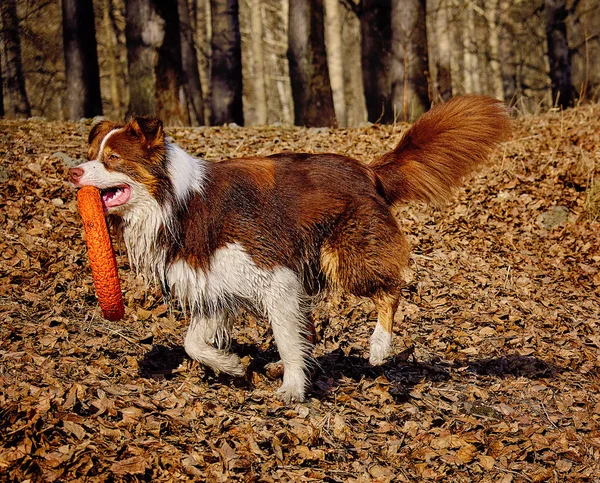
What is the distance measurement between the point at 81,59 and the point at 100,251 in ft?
33.2

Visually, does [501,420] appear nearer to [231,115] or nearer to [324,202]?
[324,202]

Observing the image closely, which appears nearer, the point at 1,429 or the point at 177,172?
the point at 1,429

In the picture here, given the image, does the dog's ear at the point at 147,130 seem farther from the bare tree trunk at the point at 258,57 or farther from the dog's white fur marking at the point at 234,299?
the bare tree trunk at the point at 258,57

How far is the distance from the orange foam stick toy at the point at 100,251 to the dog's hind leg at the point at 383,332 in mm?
2063

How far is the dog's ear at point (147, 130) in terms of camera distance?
517 cm

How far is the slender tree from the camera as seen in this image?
1470 centimetres

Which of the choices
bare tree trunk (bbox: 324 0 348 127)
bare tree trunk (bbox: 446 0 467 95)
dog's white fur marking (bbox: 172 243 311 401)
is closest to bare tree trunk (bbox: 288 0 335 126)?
bare tree trunk (bbox: 324 0 348 127)

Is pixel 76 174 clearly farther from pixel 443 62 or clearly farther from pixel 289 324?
pixel 443 62

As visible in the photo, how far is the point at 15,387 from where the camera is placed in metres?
4.96

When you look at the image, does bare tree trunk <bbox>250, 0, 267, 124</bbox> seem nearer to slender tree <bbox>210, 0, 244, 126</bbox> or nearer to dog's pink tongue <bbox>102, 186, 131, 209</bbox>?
slender tree <bbox>210, 0, 244, 126</bbox>

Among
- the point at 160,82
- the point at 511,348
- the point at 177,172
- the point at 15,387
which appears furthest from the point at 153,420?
the point at 160,82

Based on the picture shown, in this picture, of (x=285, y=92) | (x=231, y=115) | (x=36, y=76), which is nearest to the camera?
(x=231, y=115)

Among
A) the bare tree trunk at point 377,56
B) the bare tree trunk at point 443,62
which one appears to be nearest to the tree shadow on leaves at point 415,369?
the bare tree trunk at point 443,62

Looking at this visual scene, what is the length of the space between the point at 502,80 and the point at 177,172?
29.6 m
